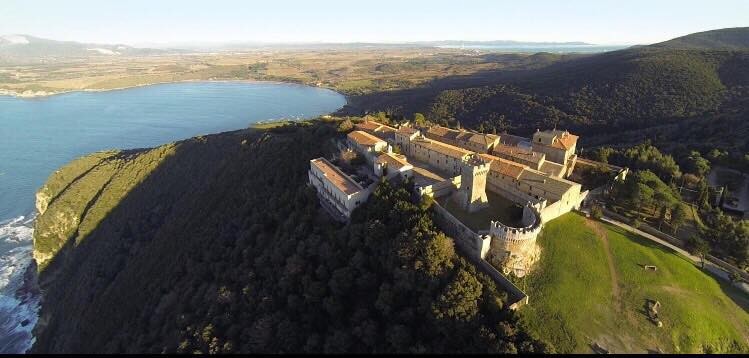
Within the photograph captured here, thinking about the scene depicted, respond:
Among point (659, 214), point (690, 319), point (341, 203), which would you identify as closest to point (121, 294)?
point (341, 203)

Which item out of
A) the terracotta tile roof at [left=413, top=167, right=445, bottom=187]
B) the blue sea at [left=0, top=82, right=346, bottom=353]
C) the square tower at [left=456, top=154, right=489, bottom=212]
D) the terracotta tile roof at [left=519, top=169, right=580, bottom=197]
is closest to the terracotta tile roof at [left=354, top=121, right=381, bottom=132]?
the terracotta tile roof at [left=413, top=167, right=445, bottom=187]

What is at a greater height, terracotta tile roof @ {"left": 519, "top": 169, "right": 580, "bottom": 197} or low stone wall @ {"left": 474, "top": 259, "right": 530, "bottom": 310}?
terracotta tile roof @ {"left": 519, "top": 169, "right": 580, "bottom": 197}

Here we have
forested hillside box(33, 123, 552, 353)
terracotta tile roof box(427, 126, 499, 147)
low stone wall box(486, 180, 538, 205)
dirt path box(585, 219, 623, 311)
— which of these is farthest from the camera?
terracotta tile roof box(427, 126, 499, 147)

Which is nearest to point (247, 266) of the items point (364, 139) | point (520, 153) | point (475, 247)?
point (364, 139)

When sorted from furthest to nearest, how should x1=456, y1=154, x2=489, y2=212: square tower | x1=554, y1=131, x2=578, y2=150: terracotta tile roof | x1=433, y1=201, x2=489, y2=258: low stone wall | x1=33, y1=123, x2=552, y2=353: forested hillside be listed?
1. x1=554, y1=131, x2=578, y2=150: terracotta tile roof
2. x1=456, y1=154, x2=489, y2=212: square tower
3. x1=433, y1=201, x2=489, y2=258: low stone wall
4. x1=33, y1=123, x2=552, y2=353: forested hillside

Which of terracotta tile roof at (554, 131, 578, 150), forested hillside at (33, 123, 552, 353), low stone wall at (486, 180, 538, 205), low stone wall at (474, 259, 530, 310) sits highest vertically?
terracotta tile roof at (554, 131, 578, 150)

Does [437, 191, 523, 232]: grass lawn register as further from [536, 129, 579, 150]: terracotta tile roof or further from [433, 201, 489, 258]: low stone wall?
[536, 129, 579, 150]: terracotta tile roof

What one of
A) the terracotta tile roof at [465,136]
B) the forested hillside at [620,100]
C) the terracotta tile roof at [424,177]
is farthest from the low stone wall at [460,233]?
the forested hillside at [620,100]

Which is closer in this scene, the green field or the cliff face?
the green field

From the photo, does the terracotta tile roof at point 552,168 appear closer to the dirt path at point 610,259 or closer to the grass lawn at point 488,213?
the grass lawn at point 488,213
